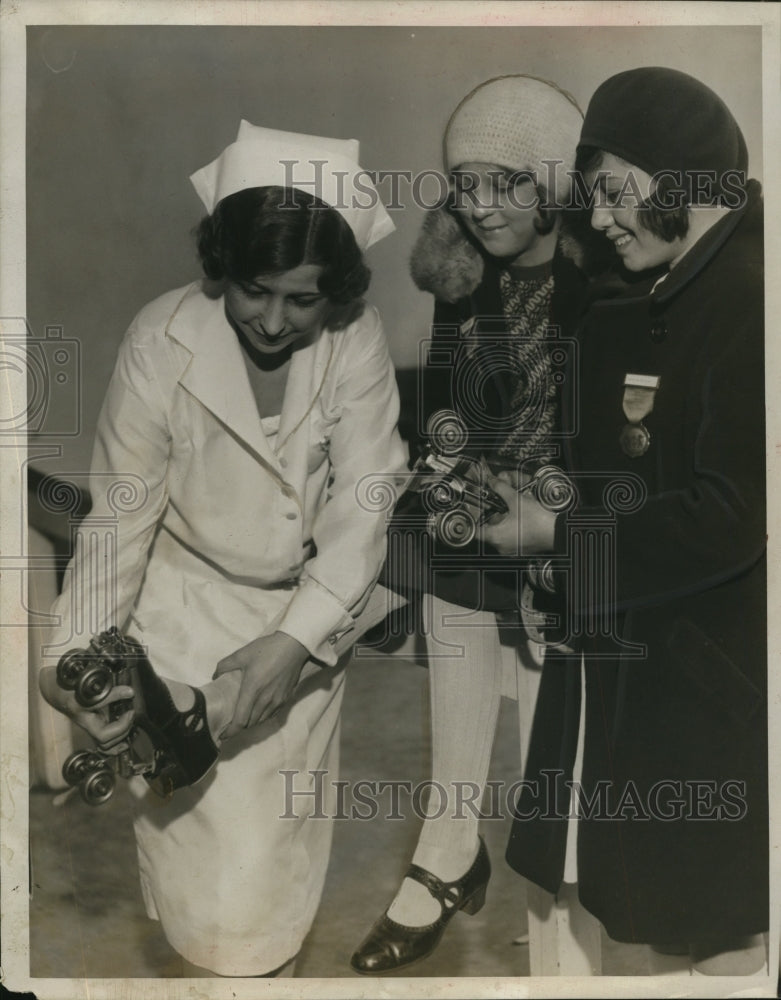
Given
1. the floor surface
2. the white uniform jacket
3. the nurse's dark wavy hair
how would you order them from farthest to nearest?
the floor surface < the white uniform jacket < the nurse's dark wavy hair

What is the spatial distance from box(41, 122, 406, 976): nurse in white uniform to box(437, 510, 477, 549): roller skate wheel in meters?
0.17

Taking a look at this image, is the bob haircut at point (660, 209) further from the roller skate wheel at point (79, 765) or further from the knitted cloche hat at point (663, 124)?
the roller skate wheel at point (79, 765)

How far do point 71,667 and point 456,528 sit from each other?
1.07 metres

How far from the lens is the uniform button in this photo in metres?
4.13

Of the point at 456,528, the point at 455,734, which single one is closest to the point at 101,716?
the point at 455,734

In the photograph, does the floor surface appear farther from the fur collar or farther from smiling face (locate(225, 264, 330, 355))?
the fur collar

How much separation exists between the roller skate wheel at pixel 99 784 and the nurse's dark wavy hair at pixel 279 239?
133 centimetres

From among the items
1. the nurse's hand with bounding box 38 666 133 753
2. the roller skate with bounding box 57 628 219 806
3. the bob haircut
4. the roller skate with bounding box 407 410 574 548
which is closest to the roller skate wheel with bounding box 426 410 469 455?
the roller skate with bounding box 407 410 574 548

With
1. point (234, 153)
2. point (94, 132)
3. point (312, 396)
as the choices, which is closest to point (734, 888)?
point (312, 396)

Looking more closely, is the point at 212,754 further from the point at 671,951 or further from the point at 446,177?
the point at 446,177

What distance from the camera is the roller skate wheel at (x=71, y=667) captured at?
13.6 ft

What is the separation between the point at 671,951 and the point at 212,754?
1.35 meters

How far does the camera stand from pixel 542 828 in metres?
4.25

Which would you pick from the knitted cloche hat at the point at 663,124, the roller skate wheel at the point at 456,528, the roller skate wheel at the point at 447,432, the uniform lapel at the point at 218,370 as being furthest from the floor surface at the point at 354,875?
the knitted cloche hat at the point at 663,124
